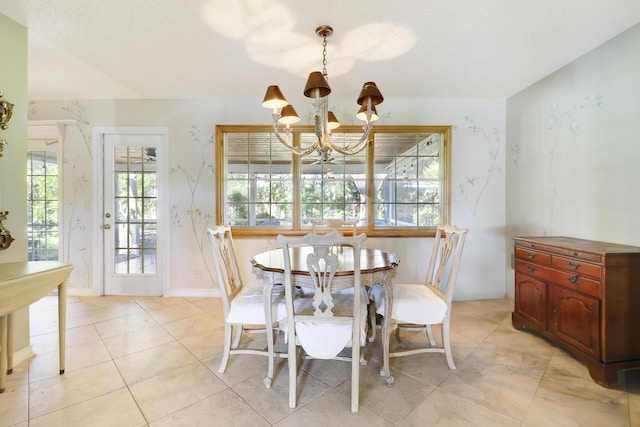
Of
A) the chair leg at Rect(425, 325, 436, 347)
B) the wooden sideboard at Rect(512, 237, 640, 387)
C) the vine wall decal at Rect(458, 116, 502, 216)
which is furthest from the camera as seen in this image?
the vine wall decal at Rect(458, 116, 502, 216)

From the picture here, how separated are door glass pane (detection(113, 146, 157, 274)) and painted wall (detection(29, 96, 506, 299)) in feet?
0.97

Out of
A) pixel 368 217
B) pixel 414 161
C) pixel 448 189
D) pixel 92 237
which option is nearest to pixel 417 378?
pixel 368 217

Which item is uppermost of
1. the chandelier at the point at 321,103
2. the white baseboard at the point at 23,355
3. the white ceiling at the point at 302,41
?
the white ceiling at the point at 302,41

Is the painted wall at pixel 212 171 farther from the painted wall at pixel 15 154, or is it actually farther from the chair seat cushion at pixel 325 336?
the chair seat cushion at pixel 325 336

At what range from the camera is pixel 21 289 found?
5.12 ft

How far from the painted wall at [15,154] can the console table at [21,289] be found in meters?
0.25

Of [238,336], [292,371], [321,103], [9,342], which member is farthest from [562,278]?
[9,342]

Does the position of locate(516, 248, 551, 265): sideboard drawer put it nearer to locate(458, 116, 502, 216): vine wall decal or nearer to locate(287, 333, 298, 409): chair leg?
locate(458, 116, 502, 216): vine wall decal

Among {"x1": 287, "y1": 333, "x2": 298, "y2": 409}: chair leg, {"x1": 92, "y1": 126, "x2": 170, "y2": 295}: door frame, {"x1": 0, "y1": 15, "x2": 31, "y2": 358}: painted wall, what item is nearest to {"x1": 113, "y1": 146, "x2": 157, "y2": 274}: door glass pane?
{"x1": 92, "y1": 126, "x2": 170, "y2": 295}: door frame

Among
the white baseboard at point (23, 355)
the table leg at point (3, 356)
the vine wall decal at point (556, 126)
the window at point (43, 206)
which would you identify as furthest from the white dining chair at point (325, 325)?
the window at point (43, 206)

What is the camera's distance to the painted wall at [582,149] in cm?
206

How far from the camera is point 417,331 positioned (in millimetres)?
2533

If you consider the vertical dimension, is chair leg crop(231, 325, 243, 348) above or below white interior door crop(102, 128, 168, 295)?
below

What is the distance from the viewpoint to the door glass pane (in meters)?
3.43
